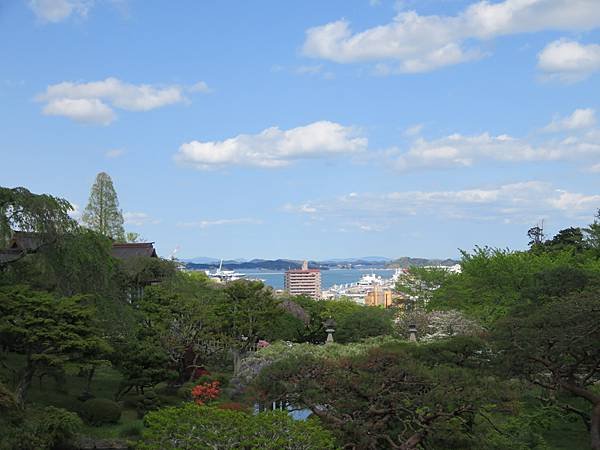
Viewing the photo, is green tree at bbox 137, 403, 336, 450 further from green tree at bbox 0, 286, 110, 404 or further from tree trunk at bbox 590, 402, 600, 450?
tree trunk at bbox 590, 402, 600, 450

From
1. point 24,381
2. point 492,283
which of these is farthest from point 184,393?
point 492,283

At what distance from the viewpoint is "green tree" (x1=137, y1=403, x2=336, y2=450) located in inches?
377

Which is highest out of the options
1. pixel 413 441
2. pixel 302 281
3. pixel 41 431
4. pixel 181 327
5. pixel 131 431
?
pixel 302 281

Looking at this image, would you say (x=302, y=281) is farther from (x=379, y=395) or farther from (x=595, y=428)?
Result: (x=379, y=395)

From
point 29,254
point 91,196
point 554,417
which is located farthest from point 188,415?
point 91,196

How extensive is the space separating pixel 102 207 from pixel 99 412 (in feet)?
92.6

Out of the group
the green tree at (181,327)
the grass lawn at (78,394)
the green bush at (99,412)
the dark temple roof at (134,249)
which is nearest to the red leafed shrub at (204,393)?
the grass lawn at (78,394)

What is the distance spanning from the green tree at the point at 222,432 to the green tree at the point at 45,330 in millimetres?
8153

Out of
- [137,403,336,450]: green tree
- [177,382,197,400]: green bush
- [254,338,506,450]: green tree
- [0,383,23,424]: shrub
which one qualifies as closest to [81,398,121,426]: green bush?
[177,382,197,400]: green bush

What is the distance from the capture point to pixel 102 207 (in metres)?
46.2

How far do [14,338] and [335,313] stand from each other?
82.0 feet

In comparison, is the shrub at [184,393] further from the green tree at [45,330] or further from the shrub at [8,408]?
the shrub at [8,408]

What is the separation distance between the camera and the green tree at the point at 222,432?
957 cm

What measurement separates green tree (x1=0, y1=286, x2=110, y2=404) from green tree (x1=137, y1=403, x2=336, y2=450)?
8.15 meters
